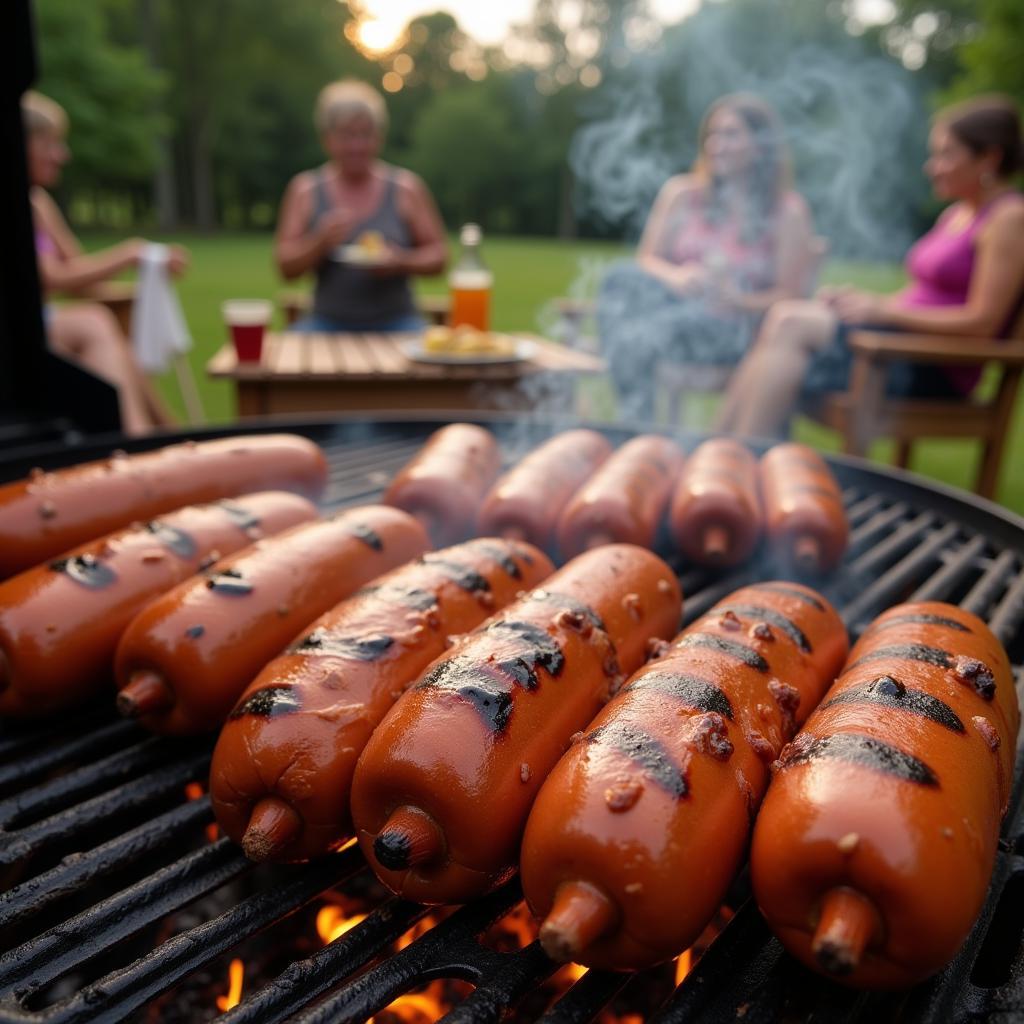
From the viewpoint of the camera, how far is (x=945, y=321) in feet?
19.3

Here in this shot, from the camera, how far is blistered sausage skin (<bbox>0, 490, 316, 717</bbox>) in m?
1.88

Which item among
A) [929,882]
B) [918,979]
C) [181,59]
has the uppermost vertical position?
[181,59]

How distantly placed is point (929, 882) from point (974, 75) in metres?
28.8

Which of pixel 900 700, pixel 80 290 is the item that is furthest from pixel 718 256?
pixel 900 700

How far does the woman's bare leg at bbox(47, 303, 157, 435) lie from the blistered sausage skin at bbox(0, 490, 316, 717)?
5.01m

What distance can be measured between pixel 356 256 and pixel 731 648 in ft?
20.1

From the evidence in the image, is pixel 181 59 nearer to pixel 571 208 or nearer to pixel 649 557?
pixel 571 208

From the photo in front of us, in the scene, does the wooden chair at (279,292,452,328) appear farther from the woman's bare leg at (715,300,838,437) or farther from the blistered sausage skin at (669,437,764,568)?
the blistered sausage skin at (669,437,764,568)

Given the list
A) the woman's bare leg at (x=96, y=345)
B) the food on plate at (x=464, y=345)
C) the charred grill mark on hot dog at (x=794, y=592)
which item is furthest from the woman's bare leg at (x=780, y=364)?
the woman's bare leg at (x=96, y=345)

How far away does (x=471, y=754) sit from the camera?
1382mm

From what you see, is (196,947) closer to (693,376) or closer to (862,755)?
(862,755)

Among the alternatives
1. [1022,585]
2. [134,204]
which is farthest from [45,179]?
[134,204]

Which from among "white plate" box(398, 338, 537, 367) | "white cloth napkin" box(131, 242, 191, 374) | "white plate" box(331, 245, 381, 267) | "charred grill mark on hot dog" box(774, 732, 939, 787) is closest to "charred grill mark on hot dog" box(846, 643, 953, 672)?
"charred grill mark on hot dog" box(774, 732, 939, 787)

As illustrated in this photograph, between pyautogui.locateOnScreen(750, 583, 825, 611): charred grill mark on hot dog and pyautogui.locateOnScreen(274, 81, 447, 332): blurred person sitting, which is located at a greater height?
pyautogui.locateOnScreen(274, 81, 447, 332): blurred person sitting
